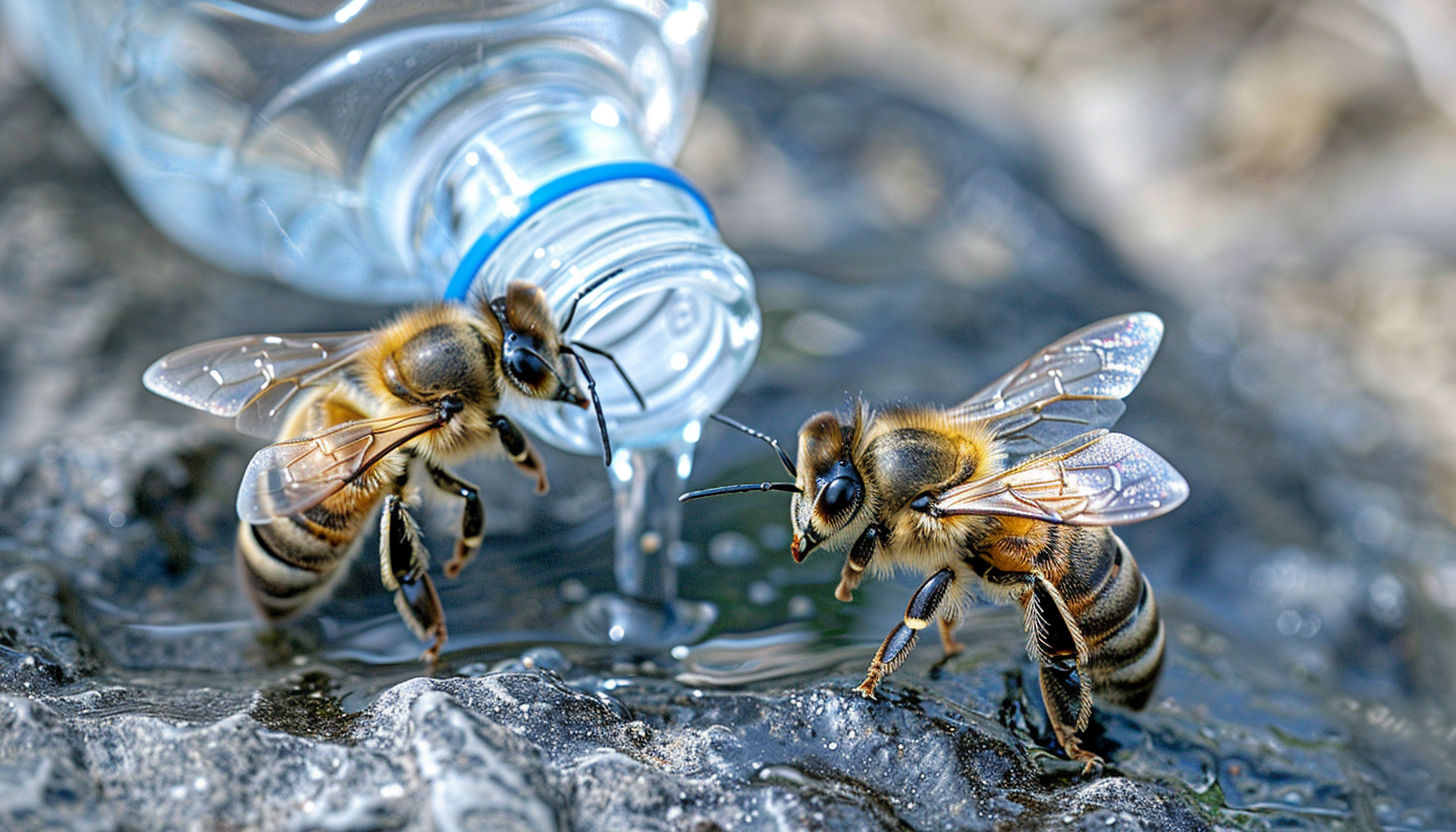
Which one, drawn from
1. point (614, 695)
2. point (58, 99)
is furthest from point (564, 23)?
point (58, 99)

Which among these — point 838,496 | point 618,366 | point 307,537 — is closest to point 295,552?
point 307,537

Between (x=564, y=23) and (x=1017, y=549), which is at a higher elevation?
(x=564, y=23)

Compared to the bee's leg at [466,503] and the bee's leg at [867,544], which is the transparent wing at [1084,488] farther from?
the bee's leg at [466,503]

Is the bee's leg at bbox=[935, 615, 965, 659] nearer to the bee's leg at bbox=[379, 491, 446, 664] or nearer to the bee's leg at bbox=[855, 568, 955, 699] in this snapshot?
the bee's leg at bbox=[855, 568, 955, 699]

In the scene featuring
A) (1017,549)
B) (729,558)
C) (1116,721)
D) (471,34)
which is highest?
(471,34)

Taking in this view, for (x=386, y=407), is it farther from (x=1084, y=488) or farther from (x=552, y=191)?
(x=1084, y=488)

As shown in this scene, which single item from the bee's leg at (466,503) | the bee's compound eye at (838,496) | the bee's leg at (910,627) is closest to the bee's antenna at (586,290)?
the bee's leg at (466,503)

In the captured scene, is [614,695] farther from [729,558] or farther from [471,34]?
[471,34]
